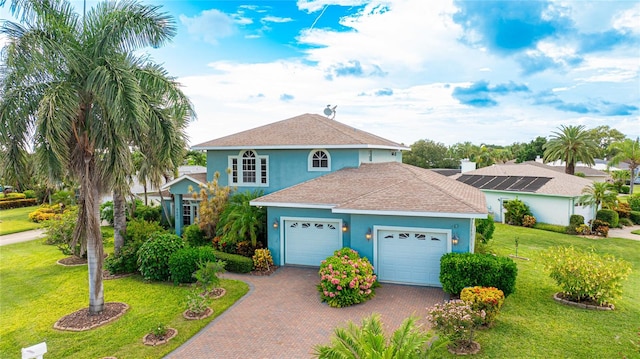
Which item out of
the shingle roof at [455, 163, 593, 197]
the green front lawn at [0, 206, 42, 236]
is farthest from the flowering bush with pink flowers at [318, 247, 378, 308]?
the green front lawn at [0, 206, 42, 236]

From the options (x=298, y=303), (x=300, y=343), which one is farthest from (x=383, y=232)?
(x=300, y=343)

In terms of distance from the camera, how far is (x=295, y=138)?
59.4 feet

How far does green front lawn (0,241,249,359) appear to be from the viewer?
8766 mm

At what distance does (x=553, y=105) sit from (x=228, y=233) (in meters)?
34.9

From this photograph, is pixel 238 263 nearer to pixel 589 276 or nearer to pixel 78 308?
pixel 78 308

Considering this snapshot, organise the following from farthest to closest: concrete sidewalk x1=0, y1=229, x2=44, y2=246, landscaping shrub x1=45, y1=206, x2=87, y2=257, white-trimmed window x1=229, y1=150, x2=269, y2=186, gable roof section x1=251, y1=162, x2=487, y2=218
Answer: concrete sidewalk x1=0, y1=229, x2=44, y2=246 < white-trimmed window x1=229, y1=150, x2=269, y2=186 < landscaping shrub x1=45, y1=206, x2=87, y2=257 < gable roof section x1=251, y1=162, x2=487, y2=218

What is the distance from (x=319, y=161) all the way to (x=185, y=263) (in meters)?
7.94

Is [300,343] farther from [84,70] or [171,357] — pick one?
[84,70]

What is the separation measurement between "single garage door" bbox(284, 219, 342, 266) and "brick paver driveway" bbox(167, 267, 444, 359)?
1253 mm

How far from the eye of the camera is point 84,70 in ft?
30.5

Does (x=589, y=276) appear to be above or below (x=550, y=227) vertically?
above

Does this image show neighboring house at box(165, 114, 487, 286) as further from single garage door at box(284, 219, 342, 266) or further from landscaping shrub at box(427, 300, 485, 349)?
landscaping shrub at box(427, 300, 485, 349)

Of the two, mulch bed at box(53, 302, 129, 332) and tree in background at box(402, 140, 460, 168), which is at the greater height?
tree in background at box(402, 140, 460, 168)

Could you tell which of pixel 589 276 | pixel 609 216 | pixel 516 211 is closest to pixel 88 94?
pixel 589 276
